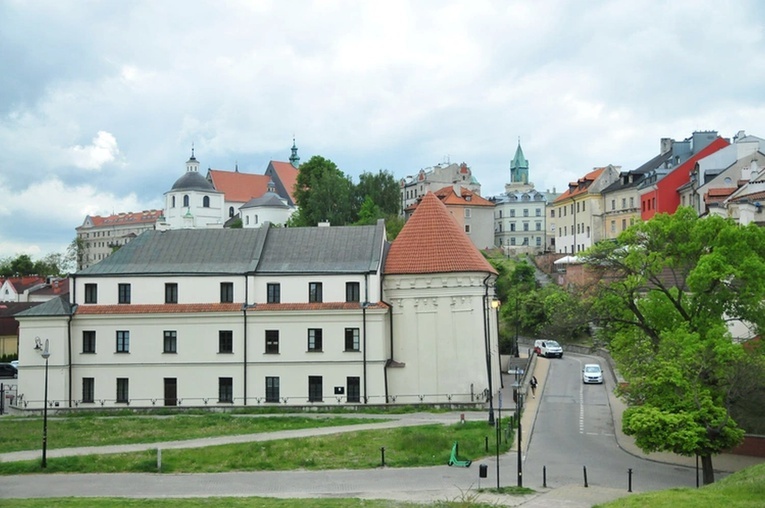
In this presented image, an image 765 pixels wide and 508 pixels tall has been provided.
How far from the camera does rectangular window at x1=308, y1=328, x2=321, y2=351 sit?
1781 inches

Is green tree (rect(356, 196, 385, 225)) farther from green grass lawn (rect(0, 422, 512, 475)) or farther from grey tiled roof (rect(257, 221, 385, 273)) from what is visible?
green grass lawn (rect(0, 422, 512, 475))

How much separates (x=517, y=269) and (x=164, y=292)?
4262 cm

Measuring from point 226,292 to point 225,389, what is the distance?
512 centimetres

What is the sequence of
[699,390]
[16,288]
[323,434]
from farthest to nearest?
[16,288]
[323,434]
[699,390]

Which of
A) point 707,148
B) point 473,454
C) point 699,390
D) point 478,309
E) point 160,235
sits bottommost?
point 473,454

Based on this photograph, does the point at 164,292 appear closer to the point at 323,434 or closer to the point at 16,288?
the point at 323,434

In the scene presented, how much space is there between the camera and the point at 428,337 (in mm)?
45812

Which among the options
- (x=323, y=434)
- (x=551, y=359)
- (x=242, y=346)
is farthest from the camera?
(x=551, y=359)

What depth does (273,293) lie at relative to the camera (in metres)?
46.2

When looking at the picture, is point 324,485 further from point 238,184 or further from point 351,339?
point 238,184

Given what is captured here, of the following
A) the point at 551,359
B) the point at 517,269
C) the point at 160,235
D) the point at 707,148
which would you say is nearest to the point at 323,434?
the point at 160,235

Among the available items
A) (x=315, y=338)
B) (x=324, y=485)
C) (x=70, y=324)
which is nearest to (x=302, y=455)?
(x=324, y=485)

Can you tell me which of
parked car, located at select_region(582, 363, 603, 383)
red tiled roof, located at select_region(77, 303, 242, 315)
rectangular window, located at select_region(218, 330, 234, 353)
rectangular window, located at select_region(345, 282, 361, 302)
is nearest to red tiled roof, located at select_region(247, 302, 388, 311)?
rectangular window, located at select_region(345, 282, 361, 302)

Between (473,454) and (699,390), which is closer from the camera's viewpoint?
(699,390)
